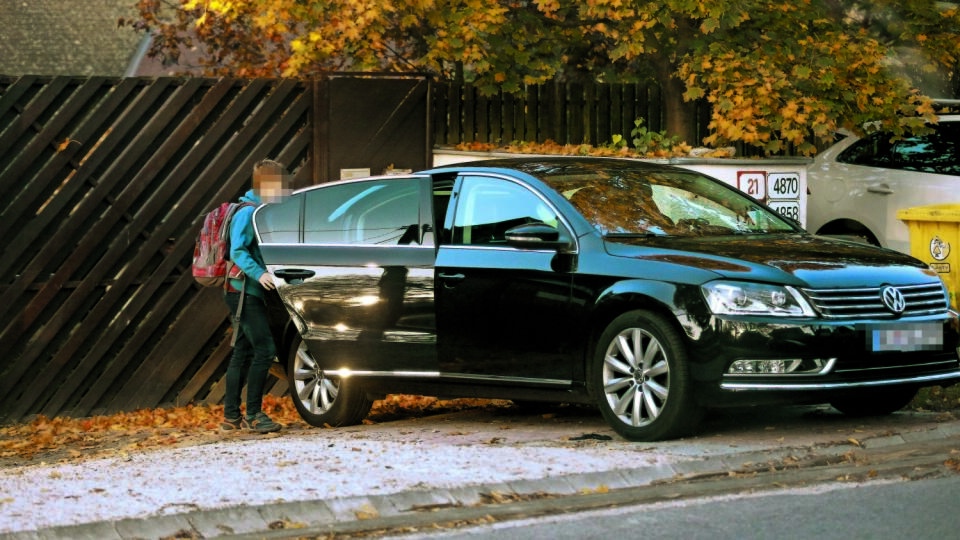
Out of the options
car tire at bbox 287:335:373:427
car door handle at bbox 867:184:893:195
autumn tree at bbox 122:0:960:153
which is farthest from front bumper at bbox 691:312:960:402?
car door handle at bbox 867:184:893:195

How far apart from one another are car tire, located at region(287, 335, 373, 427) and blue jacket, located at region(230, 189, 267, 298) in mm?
493

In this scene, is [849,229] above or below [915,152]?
below

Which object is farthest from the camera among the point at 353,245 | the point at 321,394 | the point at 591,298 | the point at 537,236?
the point at 321,394

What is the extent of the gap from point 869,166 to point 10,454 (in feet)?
28.3

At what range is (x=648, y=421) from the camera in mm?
8914

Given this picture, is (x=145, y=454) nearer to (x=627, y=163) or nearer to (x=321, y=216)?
(x=321, y=216)

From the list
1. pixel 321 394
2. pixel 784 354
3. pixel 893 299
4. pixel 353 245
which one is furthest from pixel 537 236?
pixel 321 394

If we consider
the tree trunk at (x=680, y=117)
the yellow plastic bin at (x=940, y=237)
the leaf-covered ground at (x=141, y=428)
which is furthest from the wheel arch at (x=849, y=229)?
the leaf-covered ground at (x=141, y=428)

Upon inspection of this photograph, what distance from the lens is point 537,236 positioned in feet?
30.6

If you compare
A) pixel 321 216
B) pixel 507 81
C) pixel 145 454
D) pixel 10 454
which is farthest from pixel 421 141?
pixel 145 454

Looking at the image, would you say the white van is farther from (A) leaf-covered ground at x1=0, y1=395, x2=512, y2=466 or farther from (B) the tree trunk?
(A) leaf-covered ground at x1=0, y1=395, x2=512, y2=466

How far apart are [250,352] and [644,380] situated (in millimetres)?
3473

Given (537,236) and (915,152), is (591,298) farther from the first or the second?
(915,152)

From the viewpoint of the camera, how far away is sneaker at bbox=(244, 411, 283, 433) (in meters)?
11.1
